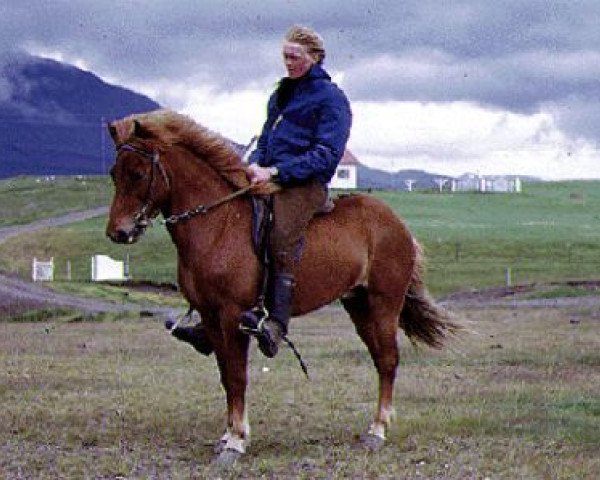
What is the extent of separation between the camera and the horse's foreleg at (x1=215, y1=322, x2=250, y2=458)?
31.7ft

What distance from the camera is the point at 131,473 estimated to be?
29.1 feet

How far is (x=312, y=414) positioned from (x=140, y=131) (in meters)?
3.68

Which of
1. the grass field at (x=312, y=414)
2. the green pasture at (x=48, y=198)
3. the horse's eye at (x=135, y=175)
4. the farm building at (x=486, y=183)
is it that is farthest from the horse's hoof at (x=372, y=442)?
the farm building at (x=486, y=183)

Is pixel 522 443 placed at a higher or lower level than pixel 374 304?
lower

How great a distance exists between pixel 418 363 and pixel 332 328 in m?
9.72

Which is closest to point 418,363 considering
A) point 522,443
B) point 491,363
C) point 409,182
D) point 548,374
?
point 491,363

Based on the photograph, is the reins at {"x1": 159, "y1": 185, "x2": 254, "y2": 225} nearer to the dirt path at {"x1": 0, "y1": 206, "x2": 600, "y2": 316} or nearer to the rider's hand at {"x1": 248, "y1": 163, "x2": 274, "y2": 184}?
the rider's hand at {"x1": 248, "y1": 163, "x2": 274, "y2": 184}

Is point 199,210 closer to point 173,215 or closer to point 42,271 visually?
point 173,215

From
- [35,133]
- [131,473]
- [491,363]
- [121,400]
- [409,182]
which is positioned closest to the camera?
[131,473]

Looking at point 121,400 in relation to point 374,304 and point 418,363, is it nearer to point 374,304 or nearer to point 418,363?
point 374,304

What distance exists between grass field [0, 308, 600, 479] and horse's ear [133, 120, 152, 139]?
2.54 m

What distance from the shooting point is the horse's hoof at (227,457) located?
920cm

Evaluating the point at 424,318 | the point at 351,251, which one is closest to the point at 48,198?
the point at 424,318

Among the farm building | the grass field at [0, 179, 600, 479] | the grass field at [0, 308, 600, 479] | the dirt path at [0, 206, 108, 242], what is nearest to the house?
the farm building
